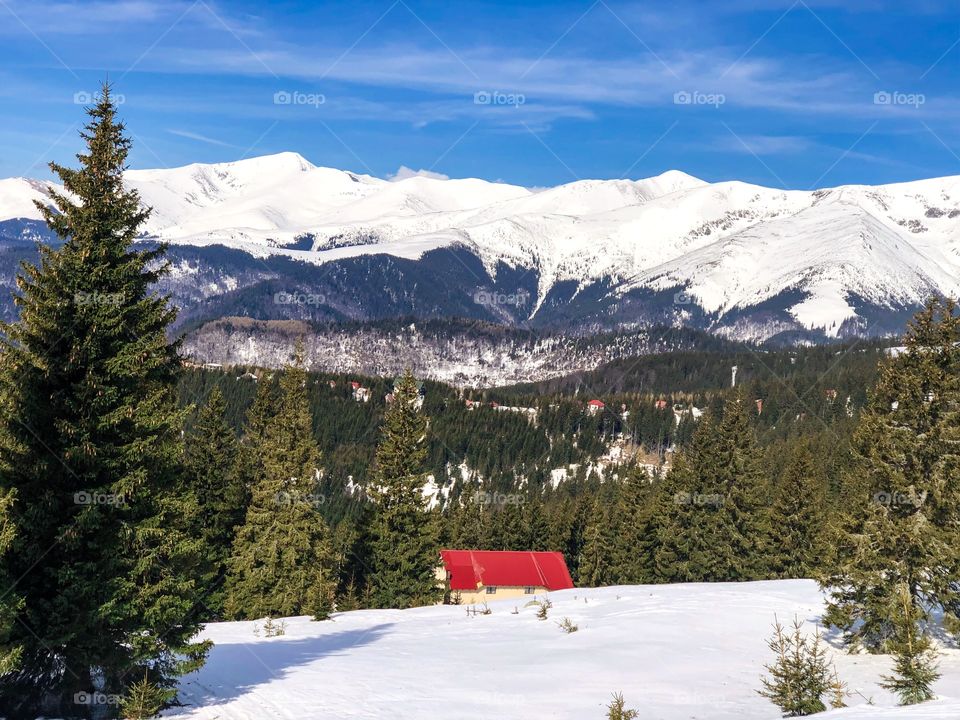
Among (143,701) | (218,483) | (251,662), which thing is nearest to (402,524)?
(218,483)

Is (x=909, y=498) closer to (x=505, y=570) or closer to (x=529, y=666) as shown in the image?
(x=529, y=666)

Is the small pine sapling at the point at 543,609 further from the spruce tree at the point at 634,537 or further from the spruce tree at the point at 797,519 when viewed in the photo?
the spruce tree at the point at 634,537

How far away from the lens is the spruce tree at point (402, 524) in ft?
167

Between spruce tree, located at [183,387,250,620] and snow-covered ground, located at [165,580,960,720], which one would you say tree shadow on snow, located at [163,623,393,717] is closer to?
snow-covered ground, located at [165,580,960,720]

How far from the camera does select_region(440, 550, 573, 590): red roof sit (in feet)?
238

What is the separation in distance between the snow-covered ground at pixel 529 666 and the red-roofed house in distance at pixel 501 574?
129 feet

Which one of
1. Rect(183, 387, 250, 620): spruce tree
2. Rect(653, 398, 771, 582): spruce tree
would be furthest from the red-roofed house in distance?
Rect(183, 387, 250, 620): spruce tree

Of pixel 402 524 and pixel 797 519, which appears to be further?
pixel 797 519

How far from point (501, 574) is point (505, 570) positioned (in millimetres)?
646

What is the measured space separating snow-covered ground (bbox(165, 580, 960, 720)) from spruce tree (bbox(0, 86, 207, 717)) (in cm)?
218

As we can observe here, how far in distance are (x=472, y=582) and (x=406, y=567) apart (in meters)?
22.4

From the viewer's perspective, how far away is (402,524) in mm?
51625

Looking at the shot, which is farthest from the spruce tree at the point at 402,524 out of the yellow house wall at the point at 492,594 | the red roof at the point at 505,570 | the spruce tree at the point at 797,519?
the spruce tree at the point at 797,519

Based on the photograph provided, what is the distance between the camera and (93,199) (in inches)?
733
